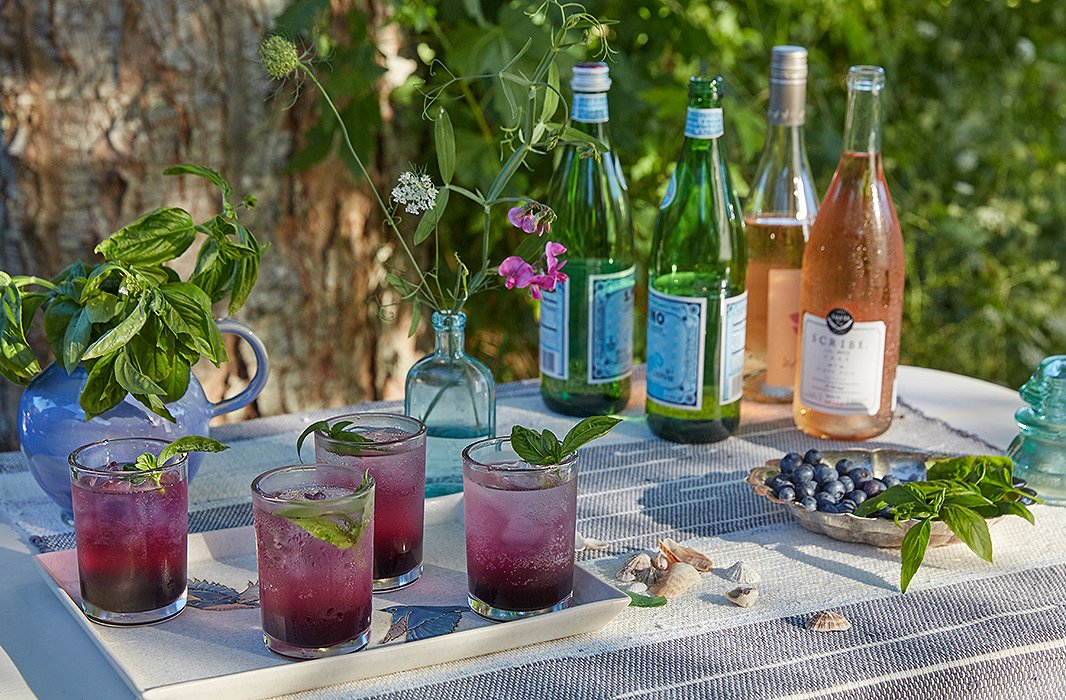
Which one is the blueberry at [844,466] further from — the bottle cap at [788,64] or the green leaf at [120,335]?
the green leaf at [120,335]

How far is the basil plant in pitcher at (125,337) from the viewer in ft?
3.07

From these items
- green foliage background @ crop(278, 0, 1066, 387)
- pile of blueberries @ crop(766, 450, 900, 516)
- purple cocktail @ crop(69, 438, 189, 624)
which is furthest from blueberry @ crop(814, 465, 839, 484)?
green foliage background @ crop(278, 0, 1066, 387)

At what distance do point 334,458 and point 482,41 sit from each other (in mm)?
988

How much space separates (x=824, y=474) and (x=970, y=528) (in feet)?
0.49

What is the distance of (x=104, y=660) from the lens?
2.65 ft

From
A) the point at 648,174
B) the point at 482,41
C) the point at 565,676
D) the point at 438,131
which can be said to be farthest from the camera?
the point at 648,174

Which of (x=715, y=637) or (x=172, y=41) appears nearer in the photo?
(x=715, y=637)

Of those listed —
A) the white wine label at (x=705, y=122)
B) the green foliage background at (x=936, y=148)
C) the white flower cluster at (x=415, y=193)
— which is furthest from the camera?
the green foliage background at (x=936, y=148)

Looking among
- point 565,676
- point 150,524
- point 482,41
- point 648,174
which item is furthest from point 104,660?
point 648,174

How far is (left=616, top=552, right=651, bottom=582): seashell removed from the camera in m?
0.94

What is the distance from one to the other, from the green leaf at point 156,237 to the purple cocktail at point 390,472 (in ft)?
0.66

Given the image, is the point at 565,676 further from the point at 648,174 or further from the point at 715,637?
the point at 648,174

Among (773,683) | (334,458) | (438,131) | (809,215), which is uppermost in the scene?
(438,131)

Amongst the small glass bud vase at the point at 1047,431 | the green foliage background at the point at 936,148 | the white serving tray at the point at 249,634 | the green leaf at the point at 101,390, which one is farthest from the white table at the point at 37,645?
the green foliage background at the point at 936,148
